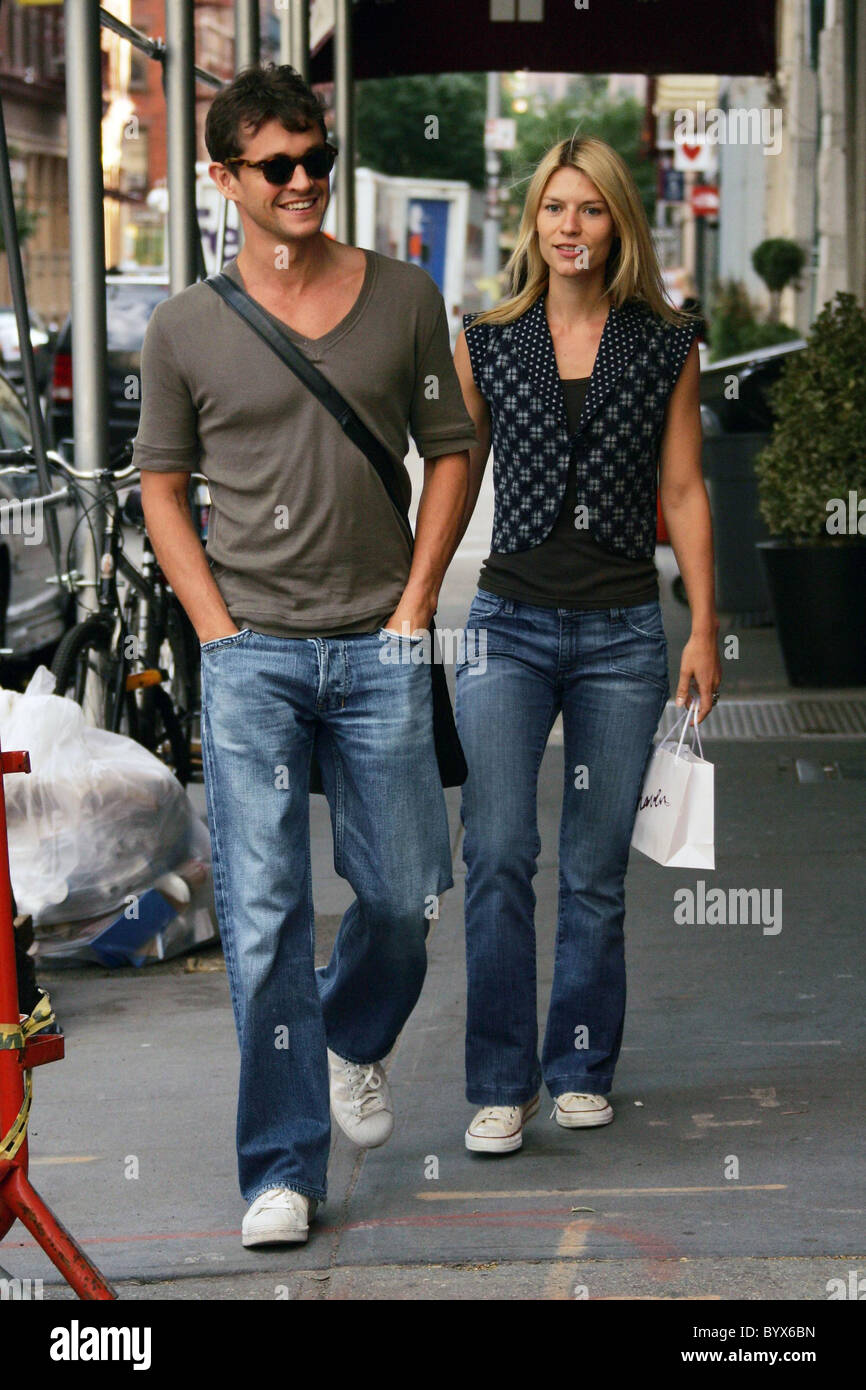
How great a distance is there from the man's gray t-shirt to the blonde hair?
481mm

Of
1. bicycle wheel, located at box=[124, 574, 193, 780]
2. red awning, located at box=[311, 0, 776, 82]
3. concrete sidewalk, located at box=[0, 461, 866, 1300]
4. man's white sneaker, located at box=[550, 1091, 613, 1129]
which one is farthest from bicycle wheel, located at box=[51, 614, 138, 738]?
red awning, located at box=[311, 0, 776, 82]

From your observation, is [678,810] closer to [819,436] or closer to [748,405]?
[819,436]

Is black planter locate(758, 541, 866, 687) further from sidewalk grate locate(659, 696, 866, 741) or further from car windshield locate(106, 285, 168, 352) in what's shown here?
car windshield locate(106, 285, 168, 352)

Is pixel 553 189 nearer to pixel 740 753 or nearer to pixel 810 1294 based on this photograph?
pixel 810 1294

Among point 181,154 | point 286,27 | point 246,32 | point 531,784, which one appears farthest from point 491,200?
point 531,784

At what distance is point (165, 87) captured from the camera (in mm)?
8219

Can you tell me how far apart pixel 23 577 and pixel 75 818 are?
176 inches

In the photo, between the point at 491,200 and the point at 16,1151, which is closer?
the point at 16,1151

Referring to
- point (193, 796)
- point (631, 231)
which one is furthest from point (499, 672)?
point (193, 796)

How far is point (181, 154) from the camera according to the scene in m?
8.51

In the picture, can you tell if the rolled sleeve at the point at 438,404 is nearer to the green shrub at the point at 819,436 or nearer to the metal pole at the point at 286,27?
the green shrub at the point at 819,436

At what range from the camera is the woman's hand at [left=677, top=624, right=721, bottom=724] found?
13.5 ft

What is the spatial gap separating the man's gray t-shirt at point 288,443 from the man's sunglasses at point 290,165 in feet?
0.65

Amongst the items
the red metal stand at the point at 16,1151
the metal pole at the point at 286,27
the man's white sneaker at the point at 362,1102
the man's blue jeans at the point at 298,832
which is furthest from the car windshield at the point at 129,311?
the red metal stand at the point at 16,1151
